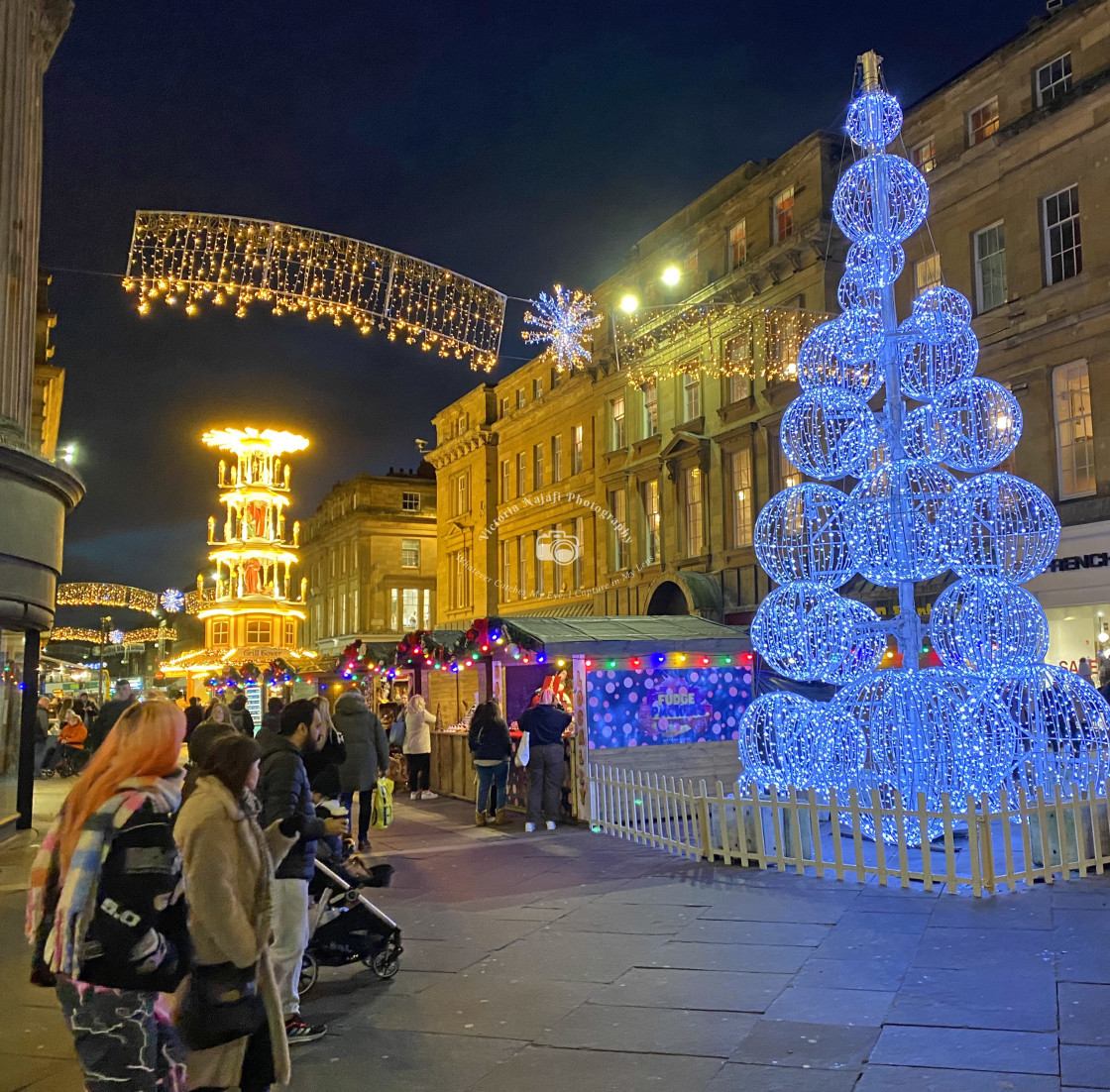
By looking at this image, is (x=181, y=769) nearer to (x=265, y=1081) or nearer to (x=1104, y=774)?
(x=265, y=1081)

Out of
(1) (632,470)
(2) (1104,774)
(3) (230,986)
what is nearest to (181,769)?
(3) (230,986)

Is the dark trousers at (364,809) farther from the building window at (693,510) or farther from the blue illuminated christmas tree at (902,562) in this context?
the building window at (693,510)

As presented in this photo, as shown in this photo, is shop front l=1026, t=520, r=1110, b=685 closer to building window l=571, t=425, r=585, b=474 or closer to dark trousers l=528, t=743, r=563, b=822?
dark trousers l=528, t=743, r=563, b=822

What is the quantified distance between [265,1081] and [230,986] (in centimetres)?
49

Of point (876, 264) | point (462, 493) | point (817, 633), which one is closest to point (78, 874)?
point (817, 633)

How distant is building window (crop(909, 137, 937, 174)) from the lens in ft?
70.2

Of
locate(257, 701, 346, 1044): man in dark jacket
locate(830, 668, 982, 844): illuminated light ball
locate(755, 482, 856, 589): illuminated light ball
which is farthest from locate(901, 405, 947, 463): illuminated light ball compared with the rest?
locate(257, 701, 346, 1044): man in dark jacket

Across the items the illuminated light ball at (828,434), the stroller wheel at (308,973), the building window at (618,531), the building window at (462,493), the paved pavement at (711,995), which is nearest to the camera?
the paved pavement at (711,995)

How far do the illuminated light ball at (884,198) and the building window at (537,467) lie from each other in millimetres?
24683

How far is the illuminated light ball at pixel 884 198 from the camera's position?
11.2 meters

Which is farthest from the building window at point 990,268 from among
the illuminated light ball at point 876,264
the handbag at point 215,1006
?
the handbag at point 215,1006

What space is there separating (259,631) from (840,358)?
36.5m

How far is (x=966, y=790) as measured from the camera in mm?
9570

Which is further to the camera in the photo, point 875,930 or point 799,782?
point 799,782
